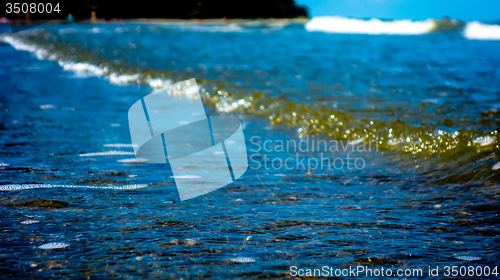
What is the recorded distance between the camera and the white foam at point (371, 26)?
161ft

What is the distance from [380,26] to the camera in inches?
2229

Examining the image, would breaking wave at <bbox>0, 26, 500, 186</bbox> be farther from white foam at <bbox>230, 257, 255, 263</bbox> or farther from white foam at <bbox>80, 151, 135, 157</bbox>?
white foam at <bbox>230, 257, 255, 263</bbox>

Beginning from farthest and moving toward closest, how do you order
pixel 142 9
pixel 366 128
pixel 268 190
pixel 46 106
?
pixel 142 9, pixel 46 106, pixel 366 128, pixel 268 190

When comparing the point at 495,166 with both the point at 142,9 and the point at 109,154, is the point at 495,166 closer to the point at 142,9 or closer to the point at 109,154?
the point at 109,154

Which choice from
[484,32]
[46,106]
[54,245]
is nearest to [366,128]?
[54,245]

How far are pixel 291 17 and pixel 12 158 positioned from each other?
8988 cm

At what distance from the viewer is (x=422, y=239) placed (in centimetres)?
290

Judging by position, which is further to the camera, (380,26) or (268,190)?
(380,26)

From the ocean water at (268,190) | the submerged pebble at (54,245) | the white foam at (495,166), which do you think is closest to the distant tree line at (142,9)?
the ocean water at (268,190)

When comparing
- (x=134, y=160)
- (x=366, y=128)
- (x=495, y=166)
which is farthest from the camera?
(x=366, y=128)

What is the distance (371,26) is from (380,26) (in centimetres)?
94

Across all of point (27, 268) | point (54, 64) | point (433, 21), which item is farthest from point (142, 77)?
point (433, 21)

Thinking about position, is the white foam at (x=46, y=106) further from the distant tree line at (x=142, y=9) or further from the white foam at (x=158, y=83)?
the distant tree line at (x=142, y=9)

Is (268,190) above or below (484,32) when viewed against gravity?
below
